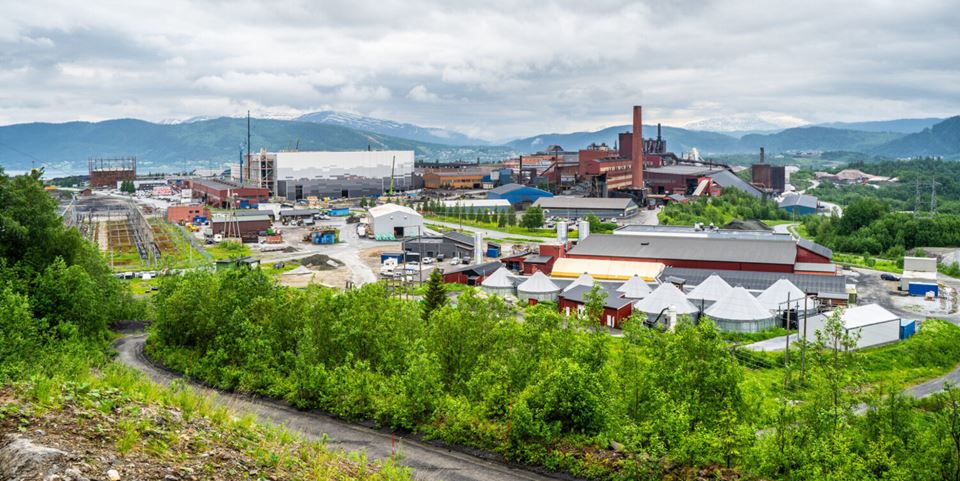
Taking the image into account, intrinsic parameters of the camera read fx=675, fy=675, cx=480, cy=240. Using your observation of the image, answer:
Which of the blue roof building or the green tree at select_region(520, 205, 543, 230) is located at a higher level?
the blue roof building

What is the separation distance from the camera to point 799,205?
73.3m

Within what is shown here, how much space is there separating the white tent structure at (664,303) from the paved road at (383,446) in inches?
655

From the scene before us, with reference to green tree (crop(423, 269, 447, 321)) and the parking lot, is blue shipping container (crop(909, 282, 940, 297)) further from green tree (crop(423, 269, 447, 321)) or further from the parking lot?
green tree (crop(423, 269, 447, 321))

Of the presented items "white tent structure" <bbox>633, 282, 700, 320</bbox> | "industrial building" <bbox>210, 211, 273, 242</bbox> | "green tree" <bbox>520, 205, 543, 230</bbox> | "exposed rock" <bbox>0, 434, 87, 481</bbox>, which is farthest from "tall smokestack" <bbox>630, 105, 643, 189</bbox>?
"exposed rock" <bbox>0, 434, 87, 481</bbox>

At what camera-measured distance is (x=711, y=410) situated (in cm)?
999

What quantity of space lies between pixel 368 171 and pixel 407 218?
4089 centimetres

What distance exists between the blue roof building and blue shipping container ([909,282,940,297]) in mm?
47971

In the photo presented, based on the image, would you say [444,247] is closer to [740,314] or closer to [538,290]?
[538,290]

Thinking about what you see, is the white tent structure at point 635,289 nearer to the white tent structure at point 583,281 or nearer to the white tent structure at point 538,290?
the white tent structure at point 583,281

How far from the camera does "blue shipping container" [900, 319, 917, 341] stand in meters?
24.1

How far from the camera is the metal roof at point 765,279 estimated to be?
28.8 meters

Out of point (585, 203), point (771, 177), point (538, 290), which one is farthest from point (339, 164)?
point (538, 290)

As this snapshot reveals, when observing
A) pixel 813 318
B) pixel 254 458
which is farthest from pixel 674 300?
pixel 254 458

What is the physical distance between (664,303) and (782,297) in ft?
16.8
